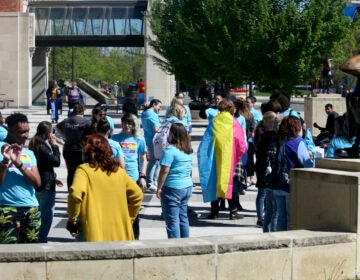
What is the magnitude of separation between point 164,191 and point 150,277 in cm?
320

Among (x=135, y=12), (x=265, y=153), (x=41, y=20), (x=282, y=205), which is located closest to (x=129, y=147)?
(x=265, y=153)

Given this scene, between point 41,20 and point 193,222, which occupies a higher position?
point 41,20

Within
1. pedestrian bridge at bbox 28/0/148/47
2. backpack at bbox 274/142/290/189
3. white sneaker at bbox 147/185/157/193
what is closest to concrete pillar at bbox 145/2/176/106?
pedestrian bridge at bbox 28/0/148/47

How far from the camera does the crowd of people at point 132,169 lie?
744 centimetres

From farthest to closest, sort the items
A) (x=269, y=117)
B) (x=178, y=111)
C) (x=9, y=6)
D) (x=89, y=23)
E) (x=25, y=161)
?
(x=89, y=23), (x=9, y=6), (x=178, y=111), (x=269, y=117), (x=25, y=161)

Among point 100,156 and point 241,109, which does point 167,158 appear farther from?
point 241,109

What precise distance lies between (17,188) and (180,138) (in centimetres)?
254

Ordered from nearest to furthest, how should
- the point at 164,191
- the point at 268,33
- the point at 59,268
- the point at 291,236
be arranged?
the point at 59,268, the point at 291,236, the point at 164,191, the point at 268,33

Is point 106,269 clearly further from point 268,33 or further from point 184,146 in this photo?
point 268,33

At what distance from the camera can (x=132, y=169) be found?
478 inches

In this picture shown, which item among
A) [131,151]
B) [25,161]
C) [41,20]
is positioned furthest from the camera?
[41,20]

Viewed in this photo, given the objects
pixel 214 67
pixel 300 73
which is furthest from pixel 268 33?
pixel 214 67

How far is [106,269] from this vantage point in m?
6.97

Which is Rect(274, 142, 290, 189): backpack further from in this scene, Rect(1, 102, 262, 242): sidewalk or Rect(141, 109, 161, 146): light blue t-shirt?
Rect(141, 109, 161, 146): light blue t-shirt
